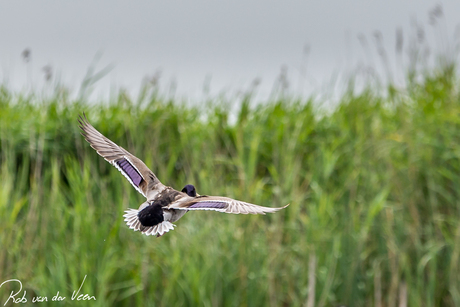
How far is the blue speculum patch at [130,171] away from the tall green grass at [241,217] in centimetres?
241

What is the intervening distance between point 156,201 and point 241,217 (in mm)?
3154

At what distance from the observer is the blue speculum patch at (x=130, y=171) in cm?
163

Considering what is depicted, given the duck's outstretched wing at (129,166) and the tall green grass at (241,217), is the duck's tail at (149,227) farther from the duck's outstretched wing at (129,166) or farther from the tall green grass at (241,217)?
the tall green grass at (241,217)

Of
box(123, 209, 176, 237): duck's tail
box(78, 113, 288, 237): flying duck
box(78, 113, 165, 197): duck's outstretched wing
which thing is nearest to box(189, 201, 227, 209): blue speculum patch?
box(78, 113, 288, 237): flying duck

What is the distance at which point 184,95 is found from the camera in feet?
19.3

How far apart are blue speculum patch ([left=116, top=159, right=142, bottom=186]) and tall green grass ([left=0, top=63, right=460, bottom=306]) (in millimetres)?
2414

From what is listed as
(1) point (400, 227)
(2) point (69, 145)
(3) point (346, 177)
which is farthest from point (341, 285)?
(2) point (69, 145)

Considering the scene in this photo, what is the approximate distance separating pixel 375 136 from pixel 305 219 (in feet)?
3.84

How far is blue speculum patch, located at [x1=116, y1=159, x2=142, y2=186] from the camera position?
1.63m

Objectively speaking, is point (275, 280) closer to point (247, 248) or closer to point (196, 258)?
point (247, 248)

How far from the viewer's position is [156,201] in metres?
1.48
